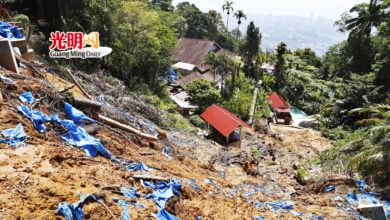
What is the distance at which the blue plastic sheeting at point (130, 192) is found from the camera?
5453mm

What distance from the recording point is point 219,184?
877cm

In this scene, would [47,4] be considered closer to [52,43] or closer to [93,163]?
[52,43]

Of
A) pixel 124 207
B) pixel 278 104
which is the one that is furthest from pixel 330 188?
pixel 278 104

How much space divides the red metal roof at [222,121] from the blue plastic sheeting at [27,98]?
11.2 m

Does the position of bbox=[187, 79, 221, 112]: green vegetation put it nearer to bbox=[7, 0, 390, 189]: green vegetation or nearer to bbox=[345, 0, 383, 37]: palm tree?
bbox=[7, 0, 390, 189]: green vegetation

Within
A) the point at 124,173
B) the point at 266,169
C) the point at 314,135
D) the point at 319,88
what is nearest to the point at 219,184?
the point at 124,173

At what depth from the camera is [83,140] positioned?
270 inches

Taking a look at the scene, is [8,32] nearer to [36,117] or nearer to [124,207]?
[36,117]

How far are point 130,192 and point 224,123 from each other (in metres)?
12.5

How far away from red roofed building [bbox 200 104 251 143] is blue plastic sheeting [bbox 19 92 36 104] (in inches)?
440

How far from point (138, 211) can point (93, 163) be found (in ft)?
5.20

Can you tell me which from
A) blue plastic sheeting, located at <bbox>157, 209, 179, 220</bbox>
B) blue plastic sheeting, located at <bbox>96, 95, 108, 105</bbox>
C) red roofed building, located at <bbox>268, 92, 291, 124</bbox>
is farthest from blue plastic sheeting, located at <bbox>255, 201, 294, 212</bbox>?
red roofed building, located at <bbox>268, 92, 291, 124</bbox>

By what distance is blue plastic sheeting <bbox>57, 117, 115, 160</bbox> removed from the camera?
673 cm

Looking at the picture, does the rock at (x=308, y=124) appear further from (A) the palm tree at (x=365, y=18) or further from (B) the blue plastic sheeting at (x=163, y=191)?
(B) the blue plastic sheeting at (x=163, y=191)
